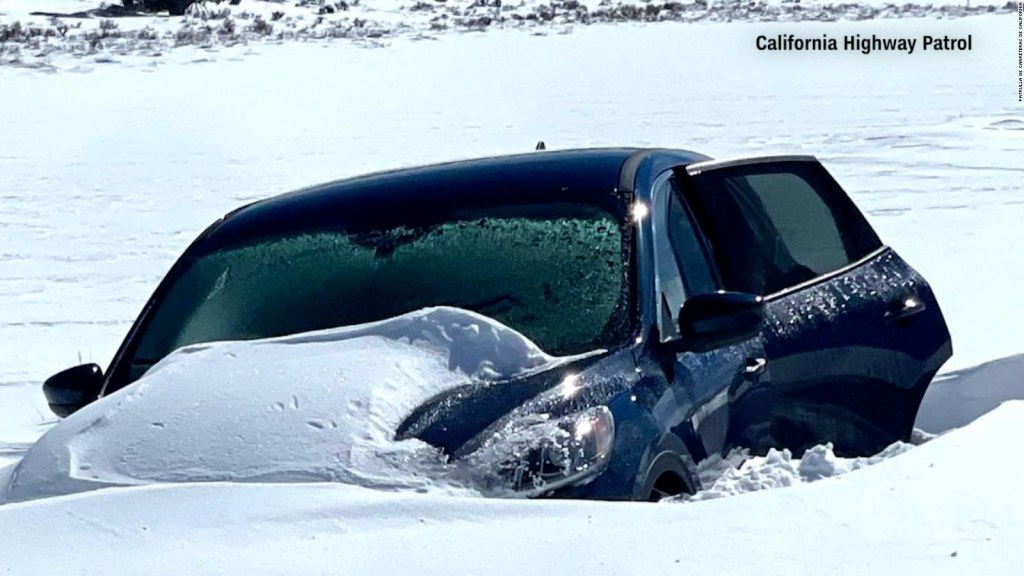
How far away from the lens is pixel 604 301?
450cm

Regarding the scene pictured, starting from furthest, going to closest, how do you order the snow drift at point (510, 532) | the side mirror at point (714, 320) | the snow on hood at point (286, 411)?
→ the side mirror at point (714, 320) → the snow on hood at point (286, 411) → the snow drift at point (510, 532)

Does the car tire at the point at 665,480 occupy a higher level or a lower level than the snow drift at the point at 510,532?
lower

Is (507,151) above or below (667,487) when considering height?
below

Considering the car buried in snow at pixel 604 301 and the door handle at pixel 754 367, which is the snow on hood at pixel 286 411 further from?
the door handle at pixel 754 367

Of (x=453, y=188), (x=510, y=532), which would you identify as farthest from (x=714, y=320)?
(x=510, y=532)

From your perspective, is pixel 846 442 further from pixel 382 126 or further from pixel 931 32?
pixel 931 32

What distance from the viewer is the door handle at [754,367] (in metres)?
4.70

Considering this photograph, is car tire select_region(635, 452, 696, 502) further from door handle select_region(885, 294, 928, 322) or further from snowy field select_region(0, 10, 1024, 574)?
door handle select_region(885, 294, 928, 322)

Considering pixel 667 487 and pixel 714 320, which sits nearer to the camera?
pixel 667 487

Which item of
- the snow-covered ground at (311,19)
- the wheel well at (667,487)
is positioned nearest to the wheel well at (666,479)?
the wheel well at (667,487)

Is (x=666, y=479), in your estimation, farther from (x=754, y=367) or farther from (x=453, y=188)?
(x=453, y=188)

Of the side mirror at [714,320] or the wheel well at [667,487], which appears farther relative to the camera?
the side mirror at [714,320]

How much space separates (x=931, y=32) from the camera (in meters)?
34.3

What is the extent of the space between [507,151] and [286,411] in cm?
1437
